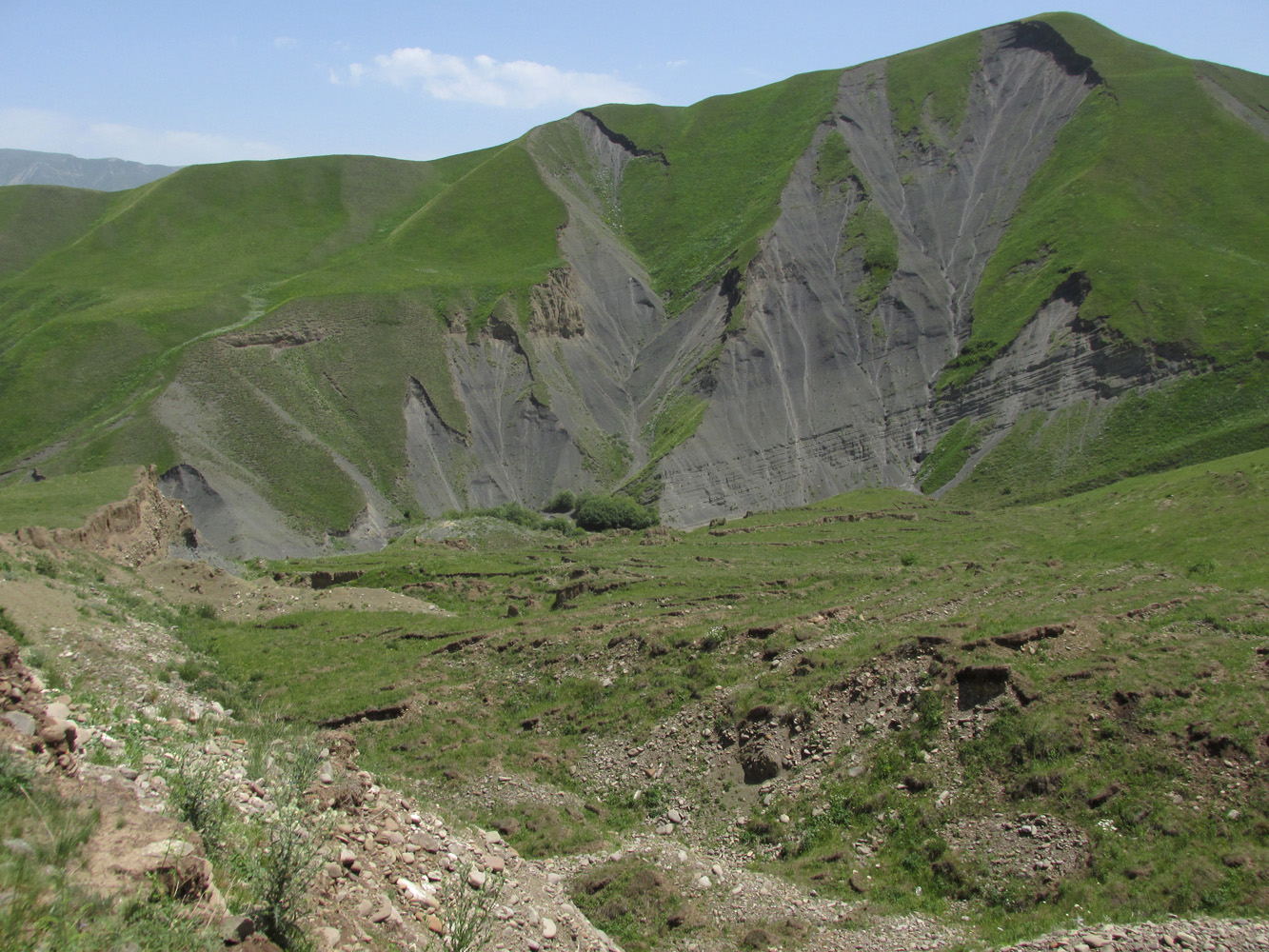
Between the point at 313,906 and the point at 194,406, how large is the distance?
264ft

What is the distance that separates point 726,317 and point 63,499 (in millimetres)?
74817

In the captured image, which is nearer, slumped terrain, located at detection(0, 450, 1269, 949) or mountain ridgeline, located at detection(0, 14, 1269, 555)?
slumped terrain, located at detection(0, 450, 1269, 949)

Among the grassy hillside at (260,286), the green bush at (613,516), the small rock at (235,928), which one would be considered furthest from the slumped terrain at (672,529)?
the green bush at (613,516)

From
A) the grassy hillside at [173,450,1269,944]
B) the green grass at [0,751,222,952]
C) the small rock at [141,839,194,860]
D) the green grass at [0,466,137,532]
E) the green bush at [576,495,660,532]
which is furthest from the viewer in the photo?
the green bush at [576,495,660,532]

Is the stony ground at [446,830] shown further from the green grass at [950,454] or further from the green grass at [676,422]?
the green grass at [676,422]

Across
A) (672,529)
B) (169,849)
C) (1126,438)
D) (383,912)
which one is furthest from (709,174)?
(169,849)

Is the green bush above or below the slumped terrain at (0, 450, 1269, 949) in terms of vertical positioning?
below

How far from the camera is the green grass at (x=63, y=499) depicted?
34719 mm

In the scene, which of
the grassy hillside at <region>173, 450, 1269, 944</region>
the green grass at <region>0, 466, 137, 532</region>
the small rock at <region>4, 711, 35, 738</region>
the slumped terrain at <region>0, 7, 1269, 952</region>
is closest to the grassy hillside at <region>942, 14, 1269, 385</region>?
the slumped terrain at <region>0, 7, 1269, 952</region>

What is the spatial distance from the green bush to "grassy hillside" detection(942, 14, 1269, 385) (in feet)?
119

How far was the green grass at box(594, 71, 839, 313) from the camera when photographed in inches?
4673

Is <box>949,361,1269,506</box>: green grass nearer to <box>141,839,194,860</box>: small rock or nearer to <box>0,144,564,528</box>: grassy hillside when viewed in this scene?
<box>0,144,564,528</box>: grassy hillside

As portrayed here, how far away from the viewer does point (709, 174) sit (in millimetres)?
142000

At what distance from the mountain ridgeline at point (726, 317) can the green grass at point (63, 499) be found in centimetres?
2224
